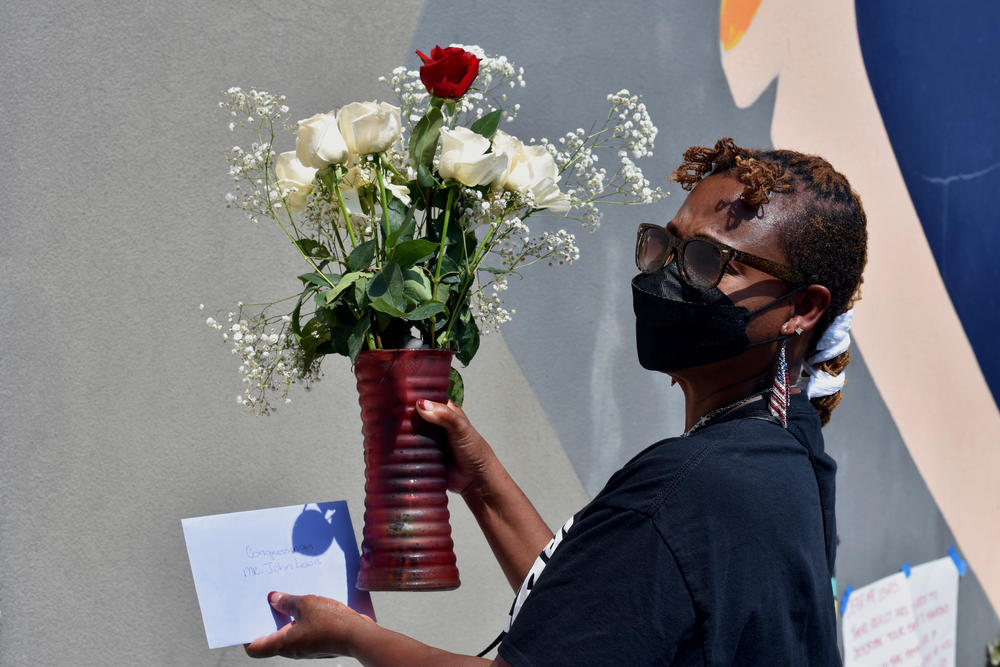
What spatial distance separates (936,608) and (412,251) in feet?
12.3

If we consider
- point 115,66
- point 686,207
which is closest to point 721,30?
point 686,207

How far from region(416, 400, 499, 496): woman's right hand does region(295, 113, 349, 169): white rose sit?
0.40m

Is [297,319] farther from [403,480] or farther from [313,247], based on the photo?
[403,480]

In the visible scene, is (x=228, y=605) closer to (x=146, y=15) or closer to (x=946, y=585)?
(x=146, y=15)

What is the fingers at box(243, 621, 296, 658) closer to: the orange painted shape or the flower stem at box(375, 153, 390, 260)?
the flower stem at box(375, 153, 390, 260)

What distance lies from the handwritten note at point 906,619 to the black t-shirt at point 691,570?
267 centimetres

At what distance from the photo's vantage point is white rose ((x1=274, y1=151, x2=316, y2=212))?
4.99 feet

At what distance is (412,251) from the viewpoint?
145 cm

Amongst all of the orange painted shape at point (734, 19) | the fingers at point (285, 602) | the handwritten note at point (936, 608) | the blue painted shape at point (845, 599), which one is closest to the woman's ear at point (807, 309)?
the fingers at point (285, 602)

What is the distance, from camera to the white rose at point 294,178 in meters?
1.52

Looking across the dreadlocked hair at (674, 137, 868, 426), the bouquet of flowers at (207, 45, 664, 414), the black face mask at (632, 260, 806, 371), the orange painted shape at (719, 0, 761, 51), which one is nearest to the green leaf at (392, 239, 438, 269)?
the bouquet of flowers at (207, 45, 664, 414)

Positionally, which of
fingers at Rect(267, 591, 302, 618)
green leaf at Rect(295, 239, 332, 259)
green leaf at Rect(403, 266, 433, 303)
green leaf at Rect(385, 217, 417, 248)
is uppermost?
green leaf at Rect(295, 239, 332, 259)

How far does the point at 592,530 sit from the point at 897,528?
3.23 meters

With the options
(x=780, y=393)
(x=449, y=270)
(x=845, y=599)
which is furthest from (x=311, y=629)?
(x=845, y=599)
